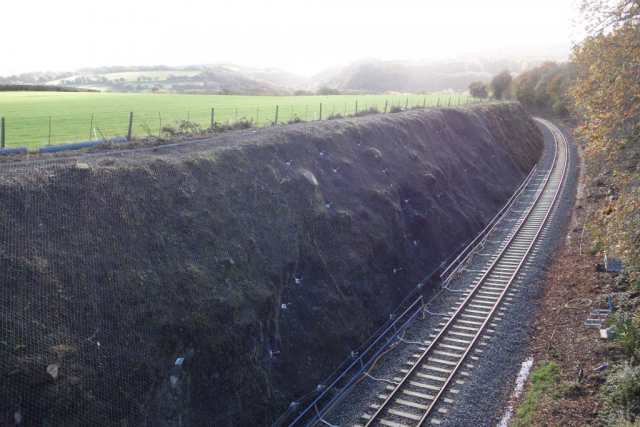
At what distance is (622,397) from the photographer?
35.2 feet

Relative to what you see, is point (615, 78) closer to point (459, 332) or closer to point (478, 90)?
point (459, 332)

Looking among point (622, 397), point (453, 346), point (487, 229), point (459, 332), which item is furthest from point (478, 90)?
point (622, 397)

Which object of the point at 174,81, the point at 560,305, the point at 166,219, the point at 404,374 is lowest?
the point at 404,374

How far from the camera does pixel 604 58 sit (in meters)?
15.0

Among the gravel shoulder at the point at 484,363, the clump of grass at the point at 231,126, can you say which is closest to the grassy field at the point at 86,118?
the clump of grass at the point at 231,126

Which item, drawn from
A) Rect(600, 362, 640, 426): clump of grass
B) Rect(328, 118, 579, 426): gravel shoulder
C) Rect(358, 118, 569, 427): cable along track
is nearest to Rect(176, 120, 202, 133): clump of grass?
Rect(328, 118, 579, 426): gravel shoulder

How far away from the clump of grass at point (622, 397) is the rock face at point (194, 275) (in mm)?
7548

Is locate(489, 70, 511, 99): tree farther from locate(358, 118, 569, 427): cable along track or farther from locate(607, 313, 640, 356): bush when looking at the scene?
locate(607, 313, 640, 356): bush

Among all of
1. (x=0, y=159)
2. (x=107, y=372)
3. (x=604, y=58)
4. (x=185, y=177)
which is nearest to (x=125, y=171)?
(x=185, y=177)

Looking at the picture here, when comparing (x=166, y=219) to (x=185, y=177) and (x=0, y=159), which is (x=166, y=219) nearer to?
(x=185, y=177)

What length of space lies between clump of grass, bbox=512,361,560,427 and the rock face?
5.67m

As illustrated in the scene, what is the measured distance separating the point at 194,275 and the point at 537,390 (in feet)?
33.9

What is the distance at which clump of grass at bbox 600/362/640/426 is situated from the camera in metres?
10.1

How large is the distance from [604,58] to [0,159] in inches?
811
